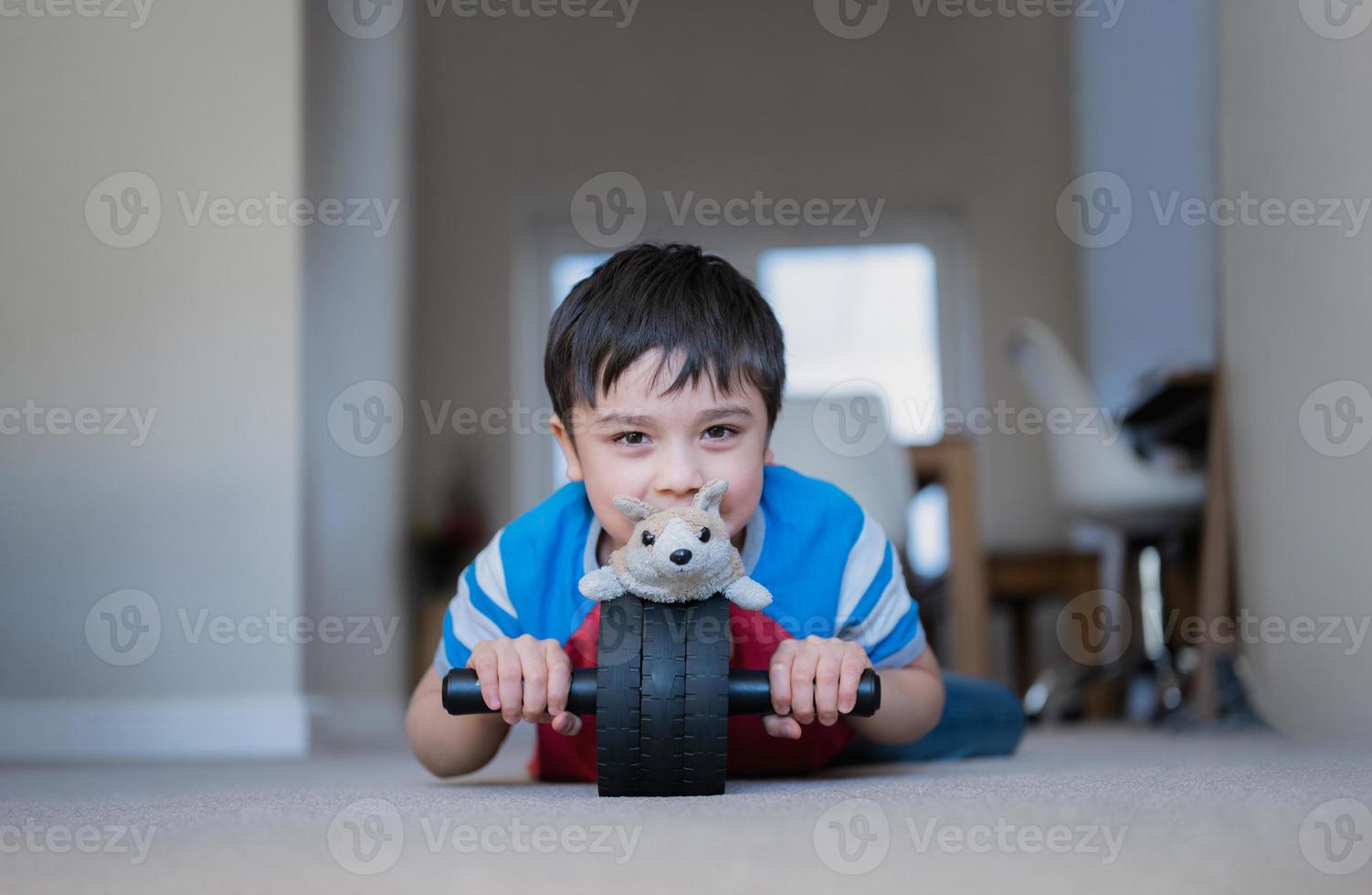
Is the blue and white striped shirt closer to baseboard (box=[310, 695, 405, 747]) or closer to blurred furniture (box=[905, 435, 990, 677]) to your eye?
baseboard (box=[310, 695, 405, 747])

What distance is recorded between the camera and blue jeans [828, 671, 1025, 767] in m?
1.42

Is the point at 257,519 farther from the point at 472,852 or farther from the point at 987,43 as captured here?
the point at 987,43

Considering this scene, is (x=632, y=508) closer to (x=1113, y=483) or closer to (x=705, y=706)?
(x=705, y=706)

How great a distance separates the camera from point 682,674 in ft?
2.90

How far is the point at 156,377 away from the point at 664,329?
146 cm

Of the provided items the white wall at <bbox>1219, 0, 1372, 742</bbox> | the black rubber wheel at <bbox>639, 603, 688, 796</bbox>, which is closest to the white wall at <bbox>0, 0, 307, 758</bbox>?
the black rubber wheel at <bbox>639, 603, 688, 796</bbox>

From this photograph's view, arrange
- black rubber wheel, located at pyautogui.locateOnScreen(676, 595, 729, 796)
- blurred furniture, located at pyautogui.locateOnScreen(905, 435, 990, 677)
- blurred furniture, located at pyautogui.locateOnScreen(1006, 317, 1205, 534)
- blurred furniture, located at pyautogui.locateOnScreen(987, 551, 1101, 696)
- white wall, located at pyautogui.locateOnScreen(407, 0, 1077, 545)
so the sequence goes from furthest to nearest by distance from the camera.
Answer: white wall, located at pyautogui.locateOnScreen(407, 0, 1077, 545) → blurred furniture, located at pyautogui.locateOnScreen(987, 551, 1101, 696) → blurred furniture, located at pyautogui.locateOnScreen(905, 435, 990, 677) → blurred furniture, located at pyautogui.locateOnScreen(1006, 317, 1205, 534) → black rubber wheel, located at pyautogui.locateOnScreen(676, 595, 729, 796)

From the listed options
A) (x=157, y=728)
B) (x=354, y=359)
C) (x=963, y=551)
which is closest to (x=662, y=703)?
(x=157, y=728)

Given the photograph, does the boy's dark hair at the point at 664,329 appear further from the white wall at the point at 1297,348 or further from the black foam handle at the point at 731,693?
the white wall at the point at 1297,348

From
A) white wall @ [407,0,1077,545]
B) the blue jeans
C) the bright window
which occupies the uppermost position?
white wall @ [407,0,1077,545]

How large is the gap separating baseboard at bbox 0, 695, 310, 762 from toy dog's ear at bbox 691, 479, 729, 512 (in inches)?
55.9

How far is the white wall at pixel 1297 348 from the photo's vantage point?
4.86 ft

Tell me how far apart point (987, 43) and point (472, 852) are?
5493mm

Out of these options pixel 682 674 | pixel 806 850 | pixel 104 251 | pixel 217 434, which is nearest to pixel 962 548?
pixel 217 434
